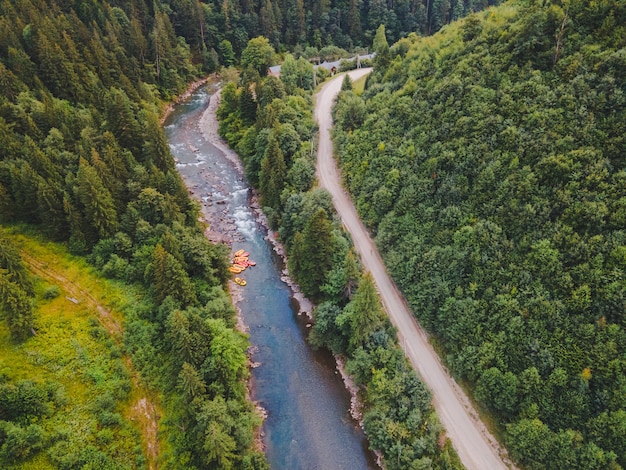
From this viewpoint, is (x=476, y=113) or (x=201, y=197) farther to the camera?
(x=201, y=197)

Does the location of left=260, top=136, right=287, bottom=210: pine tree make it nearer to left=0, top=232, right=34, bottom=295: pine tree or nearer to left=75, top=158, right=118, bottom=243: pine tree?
left=75, top=158, right=118, bottom=243: pine tree

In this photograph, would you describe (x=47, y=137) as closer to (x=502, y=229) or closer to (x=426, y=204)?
(x=426, y=204)

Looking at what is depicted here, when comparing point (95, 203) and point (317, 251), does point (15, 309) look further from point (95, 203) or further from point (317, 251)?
point (317, 251)


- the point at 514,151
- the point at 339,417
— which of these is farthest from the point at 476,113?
the point at 339,417

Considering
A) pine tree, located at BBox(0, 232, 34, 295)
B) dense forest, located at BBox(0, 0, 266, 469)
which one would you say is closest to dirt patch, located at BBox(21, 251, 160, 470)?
dense forest, located at BBox(0, 0, 266, 469)

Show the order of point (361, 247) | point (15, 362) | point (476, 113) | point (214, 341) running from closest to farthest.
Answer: point (15, 362)
point (214, 341)
point (476, 113)
point (361, 247)
